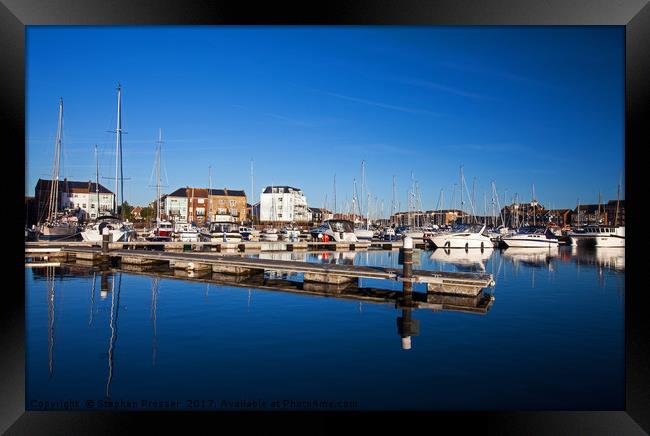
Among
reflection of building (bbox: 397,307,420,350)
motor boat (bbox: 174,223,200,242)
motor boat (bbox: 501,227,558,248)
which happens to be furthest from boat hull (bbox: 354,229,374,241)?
reflection of building (bbox: 397,307,420,350)

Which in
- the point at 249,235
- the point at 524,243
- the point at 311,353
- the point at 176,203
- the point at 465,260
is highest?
the point at 176,203

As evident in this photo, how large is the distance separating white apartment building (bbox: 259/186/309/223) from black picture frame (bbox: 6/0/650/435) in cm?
9459

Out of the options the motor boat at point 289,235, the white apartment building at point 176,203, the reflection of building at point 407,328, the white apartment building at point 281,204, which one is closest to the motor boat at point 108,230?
the motor boat at point 289,235

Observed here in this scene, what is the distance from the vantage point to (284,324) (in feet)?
39.2

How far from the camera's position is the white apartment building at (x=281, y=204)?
102062 millimetres

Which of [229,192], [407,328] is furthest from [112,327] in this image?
[229,192]

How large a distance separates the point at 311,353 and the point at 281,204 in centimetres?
9322

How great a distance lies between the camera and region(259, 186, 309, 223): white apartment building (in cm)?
10206

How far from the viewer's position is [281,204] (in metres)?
102

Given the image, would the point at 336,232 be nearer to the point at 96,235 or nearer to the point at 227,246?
the point at 227,246
